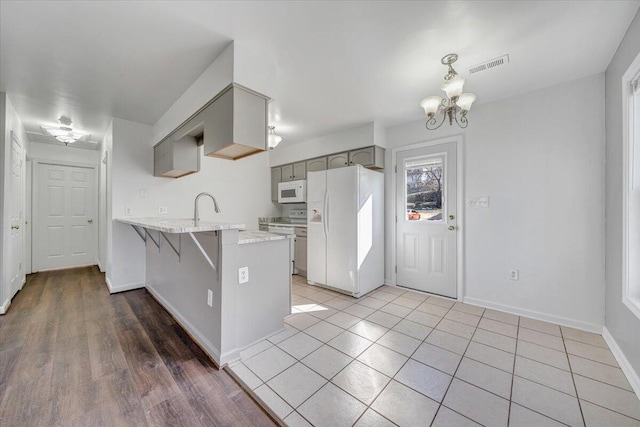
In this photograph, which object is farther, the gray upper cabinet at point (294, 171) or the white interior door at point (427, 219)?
the gray upper cabinet at point (294, 171)

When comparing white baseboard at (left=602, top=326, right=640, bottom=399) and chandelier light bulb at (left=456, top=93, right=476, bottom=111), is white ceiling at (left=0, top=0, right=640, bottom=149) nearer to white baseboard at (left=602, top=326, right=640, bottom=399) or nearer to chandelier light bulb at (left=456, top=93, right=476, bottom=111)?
chandelier light bulb at (left=456, top=93, right=476, bottom=111)

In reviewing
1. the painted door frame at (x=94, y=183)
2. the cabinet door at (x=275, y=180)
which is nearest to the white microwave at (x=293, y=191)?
the cabinet door at (x=275, y=180)

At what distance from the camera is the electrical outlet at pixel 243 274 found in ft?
6.42

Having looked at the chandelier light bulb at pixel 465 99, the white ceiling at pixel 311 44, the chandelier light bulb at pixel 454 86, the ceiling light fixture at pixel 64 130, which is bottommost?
the chandelier light bulb at pixel 465 99

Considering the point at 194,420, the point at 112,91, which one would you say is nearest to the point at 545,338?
the point at 194,420

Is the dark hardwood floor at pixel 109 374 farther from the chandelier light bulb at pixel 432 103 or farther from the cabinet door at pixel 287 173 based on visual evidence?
the cabinet door at pixel 287 173

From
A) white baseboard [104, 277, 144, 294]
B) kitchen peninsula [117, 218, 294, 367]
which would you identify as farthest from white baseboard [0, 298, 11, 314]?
kitchen peninsula [117, 218, 294, 367]

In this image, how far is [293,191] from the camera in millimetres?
4539

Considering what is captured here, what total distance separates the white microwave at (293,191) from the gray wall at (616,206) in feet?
11.6

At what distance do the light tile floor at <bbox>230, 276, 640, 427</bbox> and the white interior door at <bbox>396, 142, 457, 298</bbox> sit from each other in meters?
0.71

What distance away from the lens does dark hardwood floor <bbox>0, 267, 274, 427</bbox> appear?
1.38 m

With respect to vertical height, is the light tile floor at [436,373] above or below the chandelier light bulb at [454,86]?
below

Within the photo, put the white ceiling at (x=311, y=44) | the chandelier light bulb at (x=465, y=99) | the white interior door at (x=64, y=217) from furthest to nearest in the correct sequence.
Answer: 1. the white interior door at (x=64, y=217)
2. the chandelier light bulb at (x=465, y=99)
3. the white ceiling at (x=311, y=44)

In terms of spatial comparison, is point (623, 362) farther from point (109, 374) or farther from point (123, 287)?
point (123, 287)
